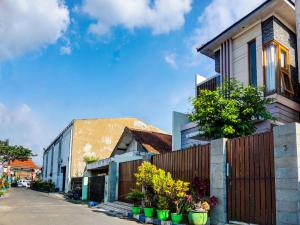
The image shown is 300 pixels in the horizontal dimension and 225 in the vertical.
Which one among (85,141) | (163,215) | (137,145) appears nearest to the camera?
(163,215)

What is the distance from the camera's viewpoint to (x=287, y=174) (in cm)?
806

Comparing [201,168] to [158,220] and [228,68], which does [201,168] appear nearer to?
[158,220]

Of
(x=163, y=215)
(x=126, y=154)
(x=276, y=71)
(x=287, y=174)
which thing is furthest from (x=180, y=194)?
(x=126, y=154)

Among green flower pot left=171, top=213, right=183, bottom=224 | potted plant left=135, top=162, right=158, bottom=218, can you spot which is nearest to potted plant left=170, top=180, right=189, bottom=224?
green flower pot left=171, top=213, right=183, bottom=224

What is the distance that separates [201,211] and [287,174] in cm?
299

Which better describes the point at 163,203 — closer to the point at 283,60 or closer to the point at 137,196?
the point at 137,196

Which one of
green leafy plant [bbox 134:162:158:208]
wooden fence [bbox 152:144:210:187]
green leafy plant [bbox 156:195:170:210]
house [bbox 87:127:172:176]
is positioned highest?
house [bbox 87:127:172:176]

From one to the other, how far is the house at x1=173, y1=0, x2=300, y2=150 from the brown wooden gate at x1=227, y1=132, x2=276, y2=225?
3388mm

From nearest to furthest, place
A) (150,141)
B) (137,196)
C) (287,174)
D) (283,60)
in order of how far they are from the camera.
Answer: (287,174)
(283,60)
(137,196)
(150,141)

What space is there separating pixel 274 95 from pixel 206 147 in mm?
3431

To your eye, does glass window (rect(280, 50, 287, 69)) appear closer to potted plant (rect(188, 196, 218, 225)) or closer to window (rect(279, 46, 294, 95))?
window (rect(279, 46, 294, 95))

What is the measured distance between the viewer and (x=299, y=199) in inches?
302

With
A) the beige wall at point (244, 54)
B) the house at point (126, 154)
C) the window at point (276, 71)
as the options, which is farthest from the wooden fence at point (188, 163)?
the beige wall at point (244, 54)

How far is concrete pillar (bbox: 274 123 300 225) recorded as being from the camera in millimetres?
7793
